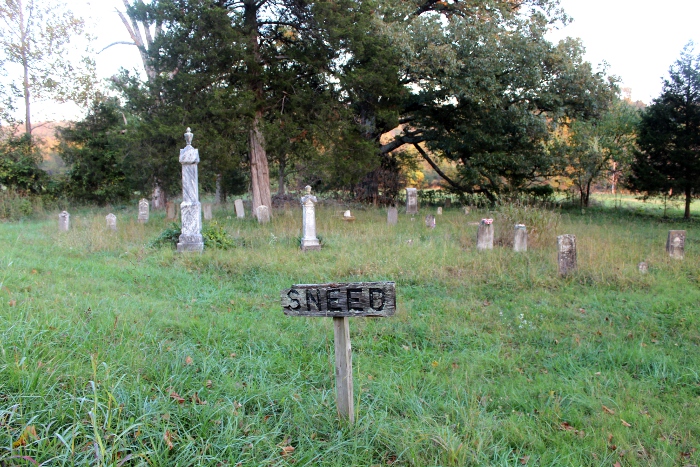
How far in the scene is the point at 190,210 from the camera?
1126 cm

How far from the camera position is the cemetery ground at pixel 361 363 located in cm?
297

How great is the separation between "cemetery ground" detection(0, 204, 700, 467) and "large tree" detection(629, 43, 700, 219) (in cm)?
1116

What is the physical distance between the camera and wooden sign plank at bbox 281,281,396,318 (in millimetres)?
3072

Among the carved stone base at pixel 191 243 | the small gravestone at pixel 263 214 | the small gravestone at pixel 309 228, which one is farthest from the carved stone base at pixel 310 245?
the small gravestone at pixel 263 214

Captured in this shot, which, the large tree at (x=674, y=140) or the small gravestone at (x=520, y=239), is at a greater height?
the large tree at (x=674, y=140)

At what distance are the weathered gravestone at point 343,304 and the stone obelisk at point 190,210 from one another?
811cm

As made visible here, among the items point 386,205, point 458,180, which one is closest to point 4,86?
point 386,205

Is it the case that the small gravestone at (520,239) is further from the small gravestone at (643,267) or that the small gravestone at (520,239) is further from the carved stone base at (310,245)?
the carved stone base at (310,245)

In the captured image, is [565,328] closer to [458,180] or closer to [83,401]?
[83,401]

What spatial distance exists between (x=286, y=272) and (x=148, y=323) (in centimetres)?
356

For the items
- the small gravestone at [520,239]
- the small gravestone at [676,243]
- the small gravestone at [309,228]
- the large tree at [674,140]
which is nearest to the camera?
the small gravestone at [676,243]

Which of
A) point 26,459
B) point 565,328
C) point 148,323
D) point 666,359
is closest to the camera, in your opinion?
point 26,459

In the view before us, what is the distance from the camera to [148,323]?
5.25m

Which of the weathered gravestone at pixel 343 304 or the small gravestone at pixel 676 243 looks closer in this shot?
the weathered gravestone at pixel 343 304
